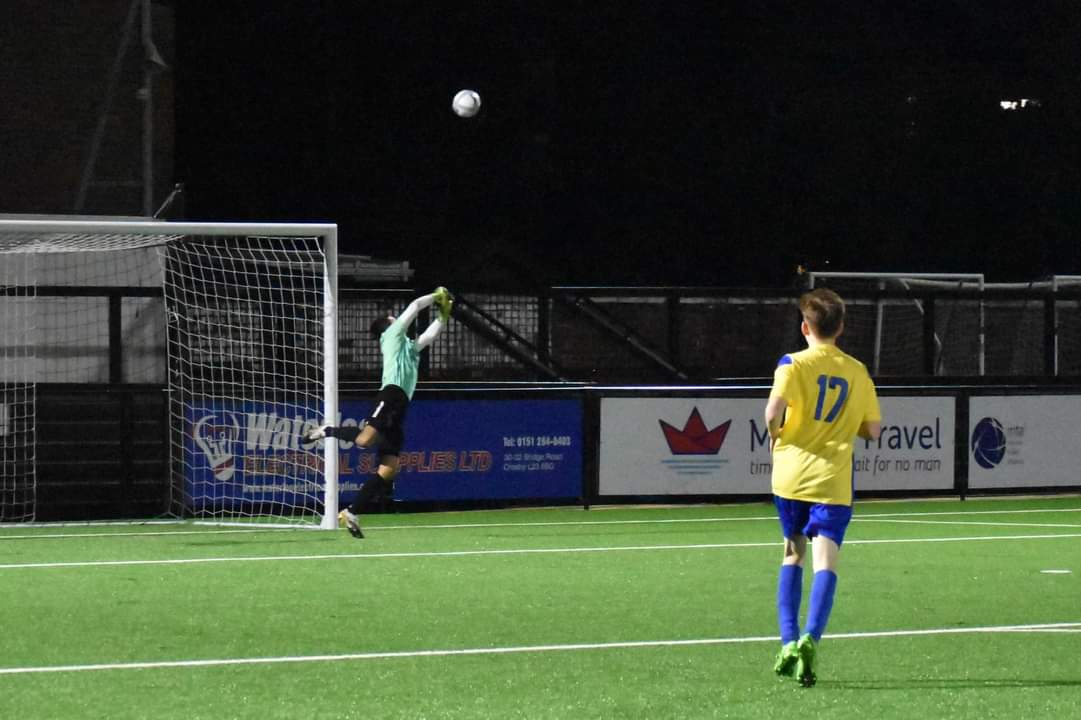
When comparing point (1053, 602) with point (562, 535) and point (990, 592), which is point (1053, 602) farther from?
point (562, 535)

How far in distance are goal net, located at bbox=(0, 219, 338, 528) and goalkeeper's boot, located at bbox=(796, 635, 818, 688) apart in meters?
10.0

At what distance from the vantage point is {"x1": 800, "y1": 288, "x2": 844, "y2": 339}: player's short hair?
873cm

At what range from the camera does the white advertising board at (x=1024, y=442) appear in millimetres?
21125

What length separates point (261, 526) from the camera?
672 inches

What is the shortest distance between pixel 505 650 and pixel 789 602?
70.2 inches

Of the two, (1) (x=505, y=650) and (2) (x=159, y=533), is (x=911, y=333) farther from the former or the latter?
(1) (x=505, y=650)

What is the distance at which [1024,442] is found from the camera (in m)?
21.4

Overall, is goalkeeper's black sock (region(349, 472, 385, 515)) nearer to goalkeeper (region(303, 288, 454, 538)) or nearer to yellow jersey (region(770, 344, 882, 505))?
goalkeeper (region(303, 288, 454, 538))

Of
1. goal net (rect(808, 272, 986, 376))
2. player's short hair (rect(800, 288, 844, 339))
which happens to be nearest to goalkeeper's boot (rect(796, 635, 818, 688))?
player's short hair (rect(800, 288, 844, 339))

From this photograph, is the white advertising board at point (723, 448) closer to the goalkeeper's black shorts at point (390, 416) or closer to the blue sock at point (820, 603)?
the goalkeeper's black shorts at point (390, 416)

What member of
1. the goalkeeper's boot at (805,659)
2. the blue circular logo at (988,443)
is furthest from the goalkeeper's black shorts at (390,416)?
the blue circular logo at (988,443)

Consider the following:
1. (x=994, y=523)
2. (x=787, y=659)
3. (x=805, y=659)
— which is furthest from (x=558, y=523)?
(x=805, y=659)

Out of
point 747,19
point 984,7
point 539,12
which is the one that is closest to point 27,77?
point 539,12

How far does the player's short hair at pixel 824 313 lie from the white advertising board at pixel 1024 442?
12.8m
